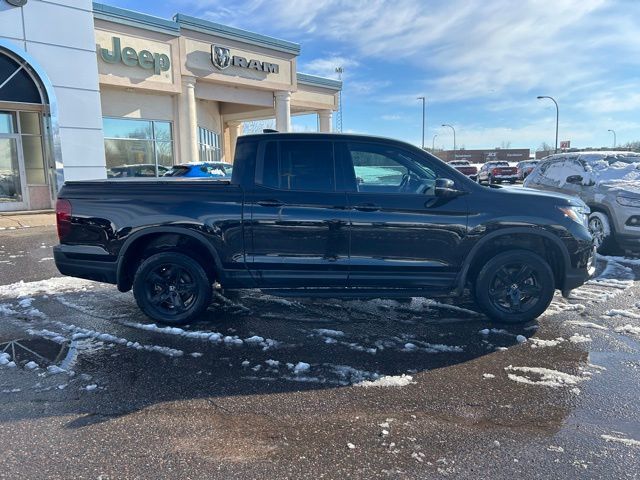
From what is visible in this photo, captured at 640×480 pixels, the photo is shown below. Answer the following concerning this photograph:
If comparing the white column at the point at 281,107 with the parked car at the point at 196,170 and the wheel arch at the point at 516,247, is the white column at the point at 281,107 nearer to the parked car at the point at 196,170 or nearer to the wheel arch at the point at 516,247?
the parked car at the point at 196,170

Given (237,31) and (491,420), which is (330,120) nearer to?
(237,31)

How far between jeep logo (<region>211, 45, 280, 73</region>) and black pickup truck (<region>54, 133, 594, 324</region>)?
16.0m

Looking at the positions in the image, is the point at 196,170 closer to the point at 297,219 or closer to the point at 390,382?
the point at 297,219

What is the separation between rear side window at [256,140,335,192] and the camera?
16.2ft

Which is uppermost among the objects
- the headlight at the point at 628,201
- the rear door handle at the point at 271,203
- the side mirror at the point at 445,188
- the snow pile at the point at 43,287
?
the side mirror at the point at 445,188

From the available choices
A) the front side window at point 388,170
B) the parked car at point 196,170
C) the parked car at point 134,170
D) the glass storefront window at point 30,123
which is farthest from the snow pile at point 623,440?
the glass storefront window at point 30,123

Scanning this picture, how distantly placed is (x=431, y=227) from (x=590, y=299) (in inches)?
109

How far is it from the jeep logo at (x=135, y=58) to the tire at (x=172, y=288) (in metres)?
14.0

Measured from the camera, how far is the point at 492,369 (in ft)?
13.5

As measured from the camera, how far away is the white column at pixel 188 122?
19156 millimetres

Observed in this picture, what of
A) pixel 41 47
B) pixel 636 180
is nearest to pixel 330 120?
pixel 41 47

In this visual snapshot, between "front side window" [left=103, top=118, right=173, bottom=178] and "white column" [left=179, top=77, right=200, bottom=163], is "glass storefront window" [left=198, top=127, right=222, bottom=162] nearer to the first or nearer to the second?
"white column" [left=179, top=77, right=200, bottom=163]

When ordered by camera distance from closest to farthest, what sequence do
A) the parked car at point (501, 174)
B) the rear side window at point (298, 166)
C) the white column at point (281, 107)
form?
the rear side window at point (298, 166), the white column at point (281, 107), the parked car at point (501, 174)

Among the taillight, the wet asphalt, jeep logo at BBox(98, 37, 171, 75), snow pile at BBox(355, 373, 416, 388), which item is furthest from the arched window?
snow pile at BBox(355, 373, 416, 388)
